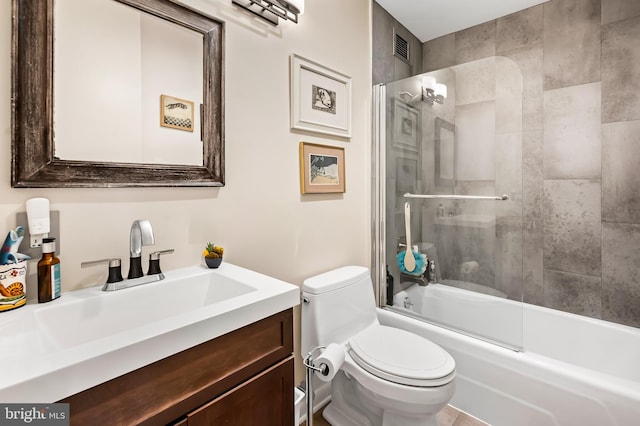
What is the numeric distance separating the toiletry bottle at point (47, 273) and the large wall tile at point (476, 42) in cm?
284

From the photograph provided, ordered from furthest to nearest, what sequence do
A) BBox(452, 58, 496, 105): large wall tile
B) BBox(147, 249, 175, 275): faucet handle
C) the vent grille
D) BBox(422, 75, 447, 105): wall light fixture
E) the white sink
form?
the vent grille < BBox(422, 75, 447, 105): wall light fixture < BBox(452, 58, 496, 105): large wall tile < BBox(147, 249, 175, 275): faucet handle < the white sink

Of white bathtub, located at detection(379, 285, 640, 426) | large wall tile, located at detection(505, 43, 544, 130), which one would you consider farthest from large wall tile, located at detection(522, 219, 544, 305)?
large wall tile, located at detection(505, 43, 544, 130)

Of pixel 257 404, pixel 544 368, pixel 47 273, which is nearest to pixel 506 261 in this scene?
pixel 544 368

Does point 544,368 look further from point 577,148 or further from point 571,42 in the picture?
point 571,42

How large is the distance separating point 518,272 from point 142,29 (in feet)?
7.14

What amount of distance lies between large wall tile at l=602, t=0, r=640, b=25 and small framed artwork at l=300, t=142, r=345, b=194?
1857 millimetres

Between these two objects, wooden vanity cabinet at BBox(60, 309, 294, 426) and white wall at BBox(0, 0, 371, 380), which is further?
white wall at BBox(0, 0, 371, 380)

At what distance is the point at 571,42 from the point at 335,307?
2.31 m

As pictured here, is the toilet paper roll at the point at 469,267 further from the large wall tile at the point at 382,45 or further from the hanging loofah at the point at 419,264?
the large wall tile at the point at 382,45

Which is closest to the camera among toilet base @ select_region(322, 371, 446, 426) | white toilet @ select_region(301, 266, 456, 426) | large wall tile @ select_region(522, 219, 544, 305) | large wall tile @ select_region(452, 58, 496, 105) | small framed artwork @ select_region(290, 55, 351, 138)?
white toilet @ select_region(301, 266, 456, 426)

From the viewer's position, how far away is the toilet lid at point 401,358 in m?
1.26

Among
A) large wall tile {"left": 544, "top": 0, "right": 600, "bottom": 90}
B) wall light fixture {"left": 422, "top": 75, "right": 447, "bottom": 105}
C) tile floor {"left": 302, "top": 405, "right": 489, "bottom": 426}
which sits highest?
large wall tile {"left": 544, "top": 0, "right": 600, "bottom": 90}

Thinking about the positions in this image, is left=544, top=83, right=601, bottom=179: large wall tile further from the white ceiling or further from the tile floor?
the tile floor

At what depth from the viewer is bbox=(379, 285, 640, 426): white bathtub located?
4.17 feet
